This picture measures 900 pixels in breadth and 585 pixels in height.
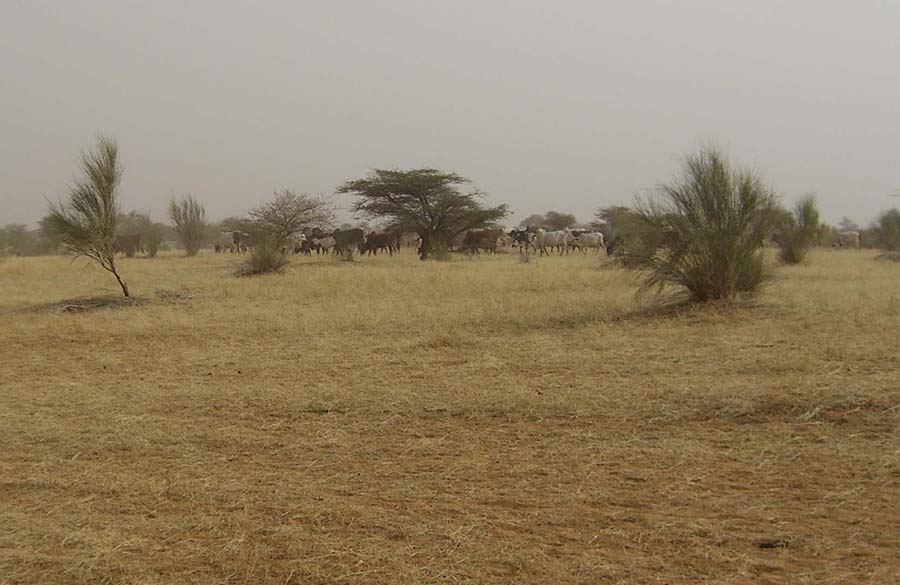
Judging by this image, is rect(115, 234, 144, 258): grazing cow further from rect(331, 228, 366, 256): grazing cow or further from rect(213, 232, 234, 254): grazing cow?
rect(331, 228, 366, 256): grazing cow

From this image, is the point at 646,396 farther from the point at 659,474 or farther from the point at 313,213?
the point at 313,213

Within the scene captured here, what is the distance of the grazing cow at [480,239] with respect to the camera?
3009cm

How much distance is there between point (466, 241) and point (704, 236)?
798 inches

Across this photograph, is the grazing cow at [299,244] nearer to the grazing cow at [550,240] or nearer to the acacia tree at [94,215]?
the grazing cow at [550,240]

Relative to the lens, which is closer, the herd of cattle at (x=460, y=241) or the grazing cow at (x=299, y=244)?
the herd of cattle at (x=460, y=241)

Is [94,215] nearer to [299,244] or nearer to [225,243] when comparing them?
[299,244]

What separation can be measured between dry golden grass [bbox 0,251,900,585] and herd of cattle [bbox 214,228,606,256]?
1926 centimetres

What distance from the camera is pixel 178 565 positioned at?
125 inches

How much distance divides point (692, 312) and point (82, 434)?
25.2ft

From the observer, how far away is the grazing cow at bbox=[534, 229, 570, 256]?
3185 centimetres

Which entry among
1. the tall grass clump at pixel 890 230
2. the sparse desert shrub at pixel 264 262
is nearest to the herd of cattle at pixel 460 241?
the sparse desert shrub at pixel 264 262

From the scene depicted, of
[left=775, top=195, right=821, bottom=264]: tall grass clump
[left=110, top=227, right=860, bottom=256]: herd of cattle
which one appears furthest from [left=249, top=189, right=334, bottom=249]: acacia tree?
[left=775, top=195, right=821, bottom=264]: tall grass clump

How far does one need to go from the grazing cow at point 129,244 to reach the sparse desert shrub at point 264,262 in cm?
1771

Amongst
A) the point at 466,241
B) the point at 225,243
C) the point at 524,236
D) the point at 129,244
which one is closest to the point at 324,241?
the point at 466,241
